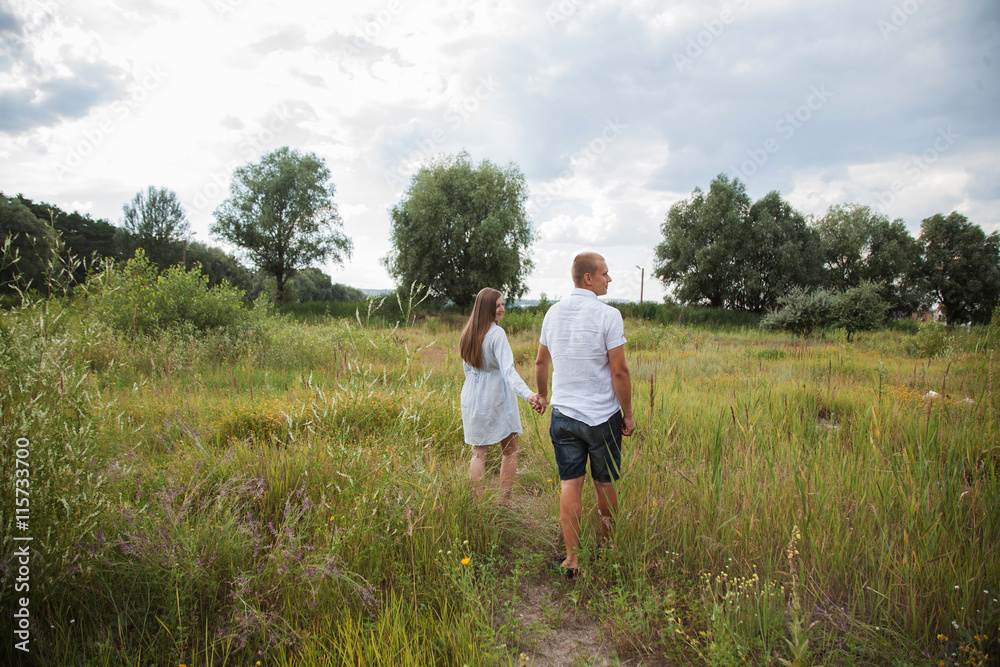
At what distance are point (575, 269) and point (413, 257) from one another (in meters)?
28.9

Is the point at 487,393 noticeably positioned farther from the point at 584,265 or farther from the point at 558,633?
the point at 558,633

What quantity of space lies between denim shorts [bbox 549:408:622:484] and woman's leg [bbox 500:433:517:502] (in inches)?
27.9

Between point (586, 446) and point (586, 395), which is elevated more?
point (586, 395)

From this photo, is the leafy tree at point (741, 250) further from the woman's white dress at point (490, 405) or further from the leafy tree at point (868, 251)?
the woman's white dress at point (490, 405)

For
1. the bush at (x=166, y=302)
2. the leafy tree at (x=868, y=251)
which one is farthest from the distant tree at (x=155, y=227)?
the leafy tree at (x=868, y=251)

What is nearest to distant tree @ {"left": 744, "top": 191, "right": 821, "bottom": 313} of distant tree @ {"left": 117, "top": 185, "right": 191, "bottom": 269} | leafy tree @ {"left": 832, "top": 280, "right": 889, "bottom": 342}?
leafy tree @ {"left": 832, "top": 280, "right": 889, "bottom": 342}

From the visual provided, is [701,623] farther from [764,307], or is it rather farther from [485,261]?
[764,307]

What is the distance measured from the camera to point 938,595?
2.35 metres

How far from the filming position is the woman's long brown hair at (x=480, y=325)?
382 centimetres

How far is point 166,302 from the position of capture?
1033cm

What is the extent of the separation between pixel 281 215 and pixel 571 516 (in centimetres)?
4325

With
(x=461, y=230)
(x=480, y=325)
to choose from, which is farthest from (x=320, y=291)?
(x=480, y=325)

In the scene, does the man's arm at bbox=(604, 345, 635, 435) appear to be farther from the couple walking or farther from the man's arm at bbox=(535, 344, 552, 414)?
the man's arm at bbox=(535, 344, 552, 414)

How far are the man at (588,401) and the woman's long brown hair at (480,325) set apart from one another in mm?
883
